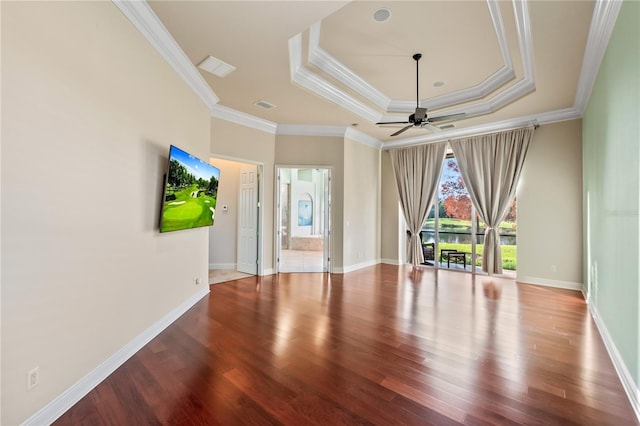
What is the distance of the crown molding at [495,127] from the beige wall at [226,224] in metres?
4.06

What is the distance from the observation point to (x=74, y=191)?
204 centimetres

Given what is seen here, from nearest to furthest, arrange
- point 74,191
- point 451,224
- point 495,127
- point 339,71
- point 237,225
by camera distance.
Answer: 1. point 74,191
2. point 339,71
3. point 495,127
4. point 237,225
5. point 451,224

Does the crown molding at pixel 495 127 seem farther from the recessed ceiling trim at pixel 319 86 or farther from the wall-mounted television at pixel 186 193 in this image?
the wall-mounted television at pixel 186 193

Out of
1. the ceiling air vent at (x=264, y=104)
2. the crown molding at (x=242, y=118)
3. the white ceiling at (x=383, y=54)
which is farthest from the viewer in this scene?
the crown molding at (x=242, y=118)

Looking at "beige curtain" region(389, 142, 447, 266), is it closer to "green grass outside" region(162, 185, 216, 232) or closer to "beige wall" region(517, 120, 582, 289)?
"beige wall" region(517, 120, 582, 289)

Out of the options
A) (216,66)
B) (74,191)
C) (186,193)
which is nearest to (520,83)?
(216,66)

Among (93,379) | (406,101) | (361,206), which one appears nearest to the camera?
(93,379)

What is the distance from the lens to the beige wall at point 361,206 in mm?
6590

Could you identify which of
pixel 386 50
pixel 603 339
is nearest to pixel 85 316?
pixel 386 50

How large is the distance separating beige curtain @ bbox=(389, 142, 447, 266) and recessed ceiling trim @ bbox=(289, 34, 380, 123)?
190cm

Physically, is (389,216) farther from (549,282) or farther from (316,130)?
(549,282)

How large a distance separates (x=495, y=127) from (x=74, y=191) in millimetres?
6883

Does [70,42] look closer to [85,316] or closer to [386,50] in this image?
[85,316]

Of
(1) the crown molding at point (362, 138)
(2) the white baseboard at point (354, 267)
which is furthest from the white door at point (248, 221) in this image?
(1) the crown molding at point (362, 138)
